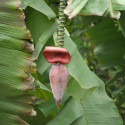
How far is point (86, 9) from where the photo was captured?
2.69 ft

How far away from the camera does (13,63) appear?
82 cm

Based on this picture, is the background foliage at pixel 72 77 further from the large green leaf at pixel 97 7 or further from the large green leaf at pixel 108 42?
the large green leaf at pixel 108 42

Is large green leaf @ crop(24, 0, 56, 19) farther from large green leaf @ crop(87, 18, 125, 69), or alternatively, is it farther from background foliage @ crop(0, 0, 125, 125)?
large green leaf @ crop(87, 18, 125, 69)

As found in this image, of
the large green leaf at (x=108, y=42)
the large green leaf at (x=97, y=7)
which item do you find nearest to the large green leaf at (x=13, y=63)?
the large green leaf at (x=97, y=7)

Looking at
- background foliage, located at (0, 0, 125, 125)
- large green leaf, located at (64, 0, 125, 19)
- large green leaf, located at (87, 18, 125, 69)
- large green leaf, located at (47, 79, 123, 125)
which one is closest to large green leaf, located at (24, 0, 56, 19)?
background foliage, located at (0, 0, 125, 125)

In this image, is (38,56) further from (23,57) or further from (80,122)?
(80,122)

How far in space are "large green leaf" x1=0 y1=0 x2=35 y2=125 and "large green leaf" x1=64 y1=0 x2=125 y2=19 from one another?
17cm

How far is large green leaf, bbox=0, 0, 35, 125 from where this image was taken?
81 cm

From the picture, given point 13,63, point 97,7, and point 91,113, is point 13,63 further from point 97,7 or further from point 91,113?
point 91,113

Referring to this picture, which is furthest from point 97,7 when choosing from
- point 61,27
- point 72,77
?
point 72,77

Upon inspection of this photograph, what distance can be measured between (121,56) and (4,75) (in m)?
1.05

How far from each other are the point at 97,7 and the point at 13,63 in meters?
0.32

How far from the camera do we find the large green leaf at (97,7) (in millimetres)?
793

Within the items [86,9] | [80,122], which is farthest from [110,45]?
[86,9]
